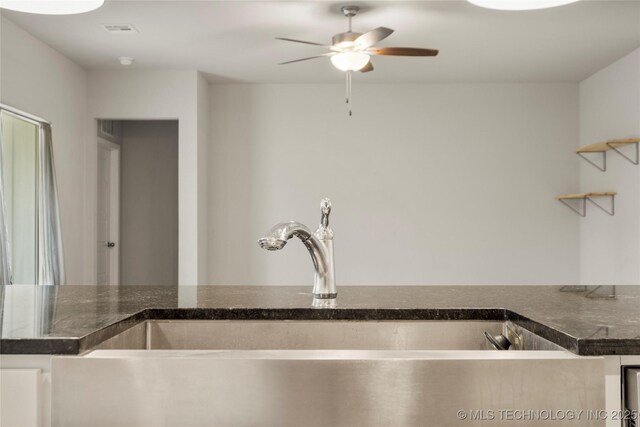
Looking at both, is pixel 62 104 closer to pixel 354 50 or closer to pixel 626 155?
pixel 354 50

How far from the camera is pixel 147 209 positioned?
20.9 feet

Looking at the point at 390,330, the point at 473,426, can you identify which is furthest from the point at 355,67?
the point at 473,426

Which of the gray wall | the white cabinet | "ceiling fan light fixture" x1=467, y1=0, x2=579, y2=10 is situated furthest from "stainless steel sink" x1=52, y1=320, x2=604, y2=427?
the gray wall

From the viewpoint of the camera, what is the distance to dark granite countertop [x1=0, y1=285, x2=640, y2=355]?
0.86m

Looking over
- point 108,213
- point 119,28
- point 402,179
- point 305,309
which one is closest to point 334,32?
point 119,28

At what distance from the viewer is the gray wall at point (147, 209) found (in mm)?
6367

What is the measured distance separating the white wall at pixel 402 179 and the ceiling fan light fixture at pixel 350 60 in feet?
6.70

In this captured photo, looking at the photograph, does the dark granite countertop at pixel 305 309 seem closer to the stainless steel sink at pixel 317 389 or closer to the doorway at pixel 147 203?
the stainless steel sink at pixel 317 389

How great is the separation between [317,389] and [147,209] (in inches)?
231

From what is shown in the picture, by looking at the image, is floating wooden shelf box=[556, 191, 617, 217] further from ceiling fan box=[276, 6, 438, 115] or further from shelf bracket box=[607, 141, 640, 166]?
ceiling fan box=[276, 6, 438, 115]

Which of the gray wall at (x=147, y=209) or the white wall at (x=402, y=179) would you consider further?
the gray wall at (x=147, y=209)

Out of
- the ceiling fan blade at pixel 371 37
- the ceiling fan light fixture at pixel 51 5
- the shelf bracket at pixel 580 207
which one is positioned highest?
the ceiling fan blade at pixel 371 37

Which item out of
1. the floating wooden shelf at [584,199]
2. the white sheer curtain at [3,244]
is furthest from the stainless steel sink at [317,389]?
the floating wooden shelf at [584,199]

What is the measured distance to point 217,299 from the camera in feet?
4.39
